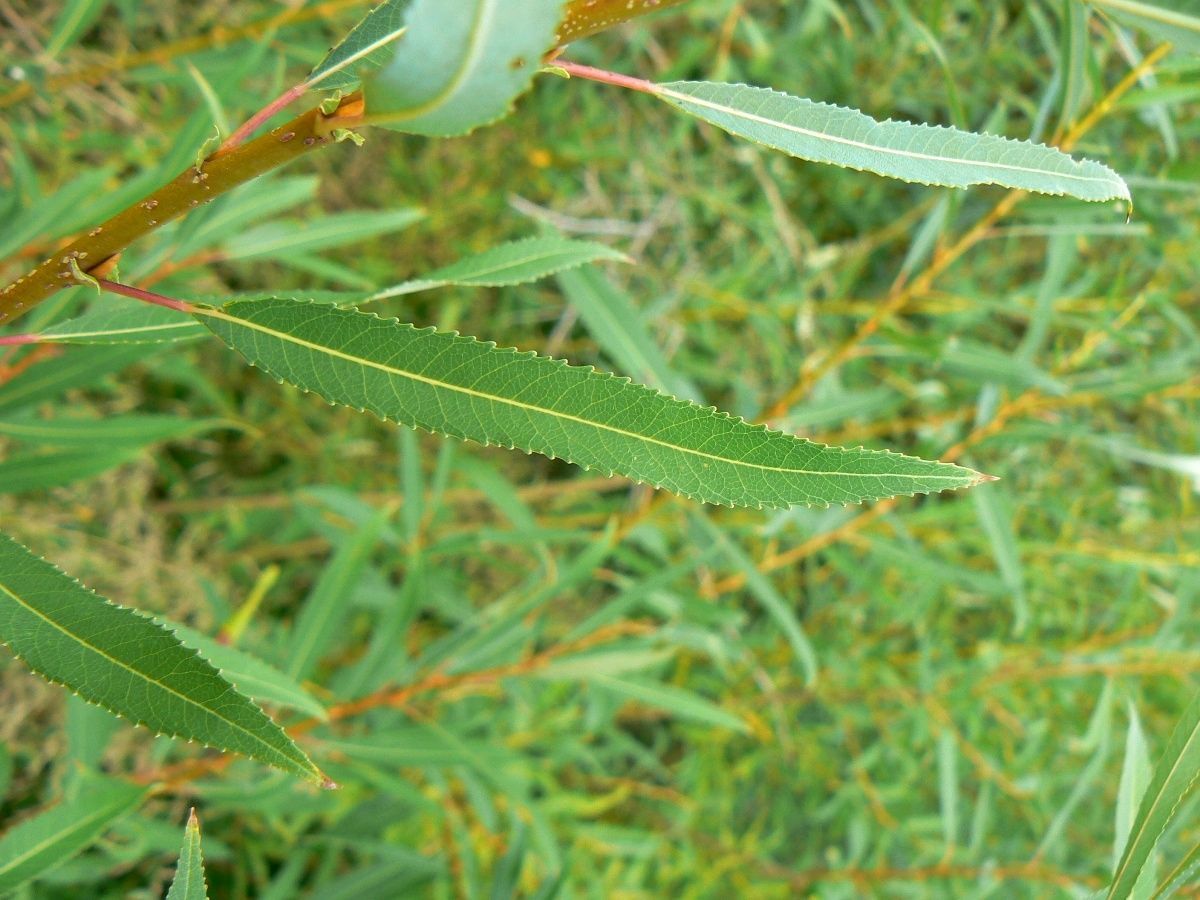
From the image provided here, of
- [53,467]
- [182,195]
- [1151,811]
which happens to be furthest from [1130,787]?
[53,467]

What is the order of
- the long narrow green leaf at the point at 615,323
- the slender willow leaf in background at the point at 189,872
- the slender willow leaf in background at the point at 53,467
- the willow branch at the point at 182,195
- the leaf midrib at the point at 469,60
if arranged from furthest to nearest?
1. the long narrow green leaf at the point at 615,323
2. the slender willow leaf in background at the point at 53,467
3. the slender willow leaf in background at the point at 189,872
4. the willow branch at the point at 182,195
5. the leaf midrib at the point at 469,60

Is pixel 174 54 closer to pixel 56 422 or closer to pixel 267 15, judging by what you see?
pixel 267 15

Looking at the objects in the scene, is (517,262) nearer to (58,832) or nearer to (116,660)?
(116,660)

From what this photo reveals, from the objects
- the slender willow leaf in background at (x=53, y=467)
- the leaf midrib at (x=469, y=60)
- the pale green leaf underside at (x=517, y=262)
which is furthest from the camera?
the slender willow leaf in background at (x=53, y=467)

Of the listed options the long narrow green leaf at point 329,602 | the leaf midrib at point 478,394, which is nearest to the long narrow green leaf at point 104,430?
the long narrow green leaf at point 329,602

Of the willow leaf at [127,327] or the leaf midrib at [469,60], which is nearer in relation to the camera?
the leaf midrib at [469,60]

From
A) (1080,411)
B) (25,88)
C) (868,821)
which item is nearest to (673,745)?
(868,821)

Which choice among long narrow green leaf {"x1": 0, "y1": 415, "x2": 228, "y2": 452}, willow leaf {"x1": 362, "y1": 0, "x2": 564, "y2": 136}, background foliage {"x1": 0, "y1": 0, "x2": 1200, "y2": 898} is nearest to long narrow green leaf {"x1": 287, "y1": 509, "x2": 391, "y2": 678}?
background foliage {"x1": 0, "y1": 0, "x2": 1200, "y2": 898}

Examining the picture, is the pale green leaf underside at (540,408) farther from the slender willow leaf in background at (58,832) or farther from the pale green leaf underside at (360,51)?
the slender willow leaf in background at (58,832)
